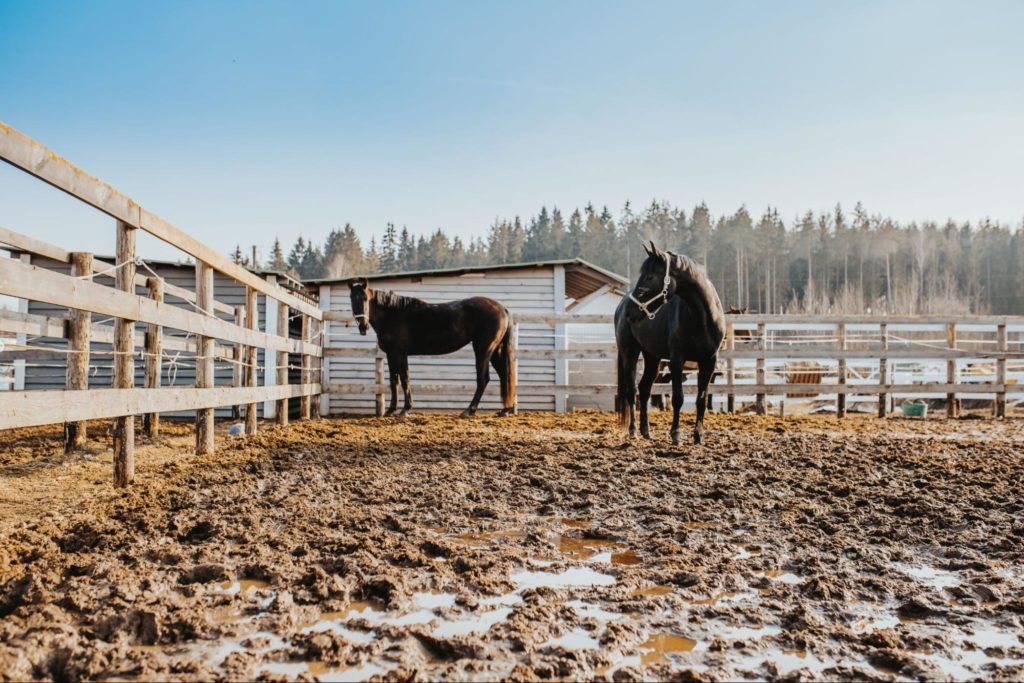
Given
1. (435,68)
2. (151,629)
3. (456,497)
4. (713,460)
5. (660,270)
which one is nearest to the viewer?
(151,629)

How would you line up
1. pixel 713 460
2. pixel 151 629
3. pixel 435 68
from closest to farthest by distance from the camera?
pixel 151 629 < pixel 713 460 < pixel 435 68

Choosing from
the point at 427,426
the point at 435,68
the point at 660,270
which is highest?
the point at 435,68

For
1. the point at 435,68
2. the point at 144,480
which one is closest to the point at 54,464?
the point at 144,480

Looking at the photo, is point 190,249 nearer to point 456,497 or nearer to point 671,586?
point 456,497

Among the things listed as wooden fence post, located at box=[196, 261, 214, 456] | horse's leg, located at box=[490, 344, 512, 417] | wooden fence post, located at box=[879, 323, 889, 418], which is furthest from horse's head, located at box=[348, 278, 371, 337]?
wooden fence post, located at box=[879, 323, 889, 418]

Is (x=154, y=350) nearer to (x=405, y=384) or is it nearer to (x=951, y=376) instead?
(x=405, y=384)

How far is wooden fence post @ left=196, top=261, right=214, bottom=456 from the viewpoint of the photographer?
534cm

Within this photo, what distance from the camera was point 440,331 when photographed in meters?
10.3

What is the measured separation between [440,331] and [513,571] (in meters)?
8.00

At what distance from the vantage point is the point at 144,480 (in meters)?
4.16

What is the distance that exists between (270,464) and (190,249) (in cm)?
170

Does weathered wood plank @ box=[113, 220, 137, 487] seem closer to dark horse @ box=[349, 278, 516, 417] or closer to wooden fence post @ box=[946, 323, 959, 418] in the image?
dark horse @ box=[349, 278, 516, 417]

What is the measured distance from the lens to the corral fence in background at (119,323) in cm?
295

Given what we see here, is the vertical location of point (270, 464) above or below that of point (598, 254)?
below
